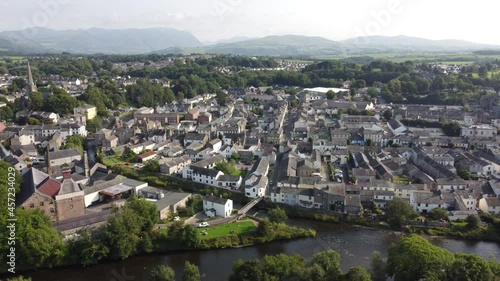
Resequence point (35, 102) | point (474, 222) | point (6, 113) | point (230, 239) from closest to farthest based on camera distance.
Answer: point (230, 239)
point (474, 222)
point (6, 113)
point (35, 102)

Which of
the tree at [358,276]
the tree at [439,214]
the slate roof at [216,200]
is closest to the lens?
the tree at [358,276]

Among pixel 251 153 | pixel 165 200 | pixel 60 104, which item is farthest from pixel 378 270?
pixel 60 104

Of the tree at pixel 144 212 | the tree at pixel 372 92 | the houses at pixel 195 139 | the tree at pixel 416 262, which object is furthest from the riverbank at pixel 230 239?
the tree at pixel 372 92

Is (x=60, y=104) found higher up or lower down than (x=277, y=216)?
higher up

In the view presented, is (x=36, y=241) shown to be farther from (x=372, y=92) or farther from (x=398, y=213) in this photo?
(x=372, y=92)

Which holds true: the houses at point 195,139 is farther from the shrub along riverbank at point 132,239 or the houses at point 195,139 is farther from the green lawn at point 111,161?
the shrub along riverbank at point 132,239

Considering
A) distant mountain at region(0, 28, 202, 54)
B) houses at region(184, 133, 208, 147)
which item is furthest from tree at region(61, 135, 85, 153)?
distant mountain at region(0, 28, 202, 54)

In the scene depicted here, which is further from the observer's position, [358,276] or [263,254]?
[263,254]
